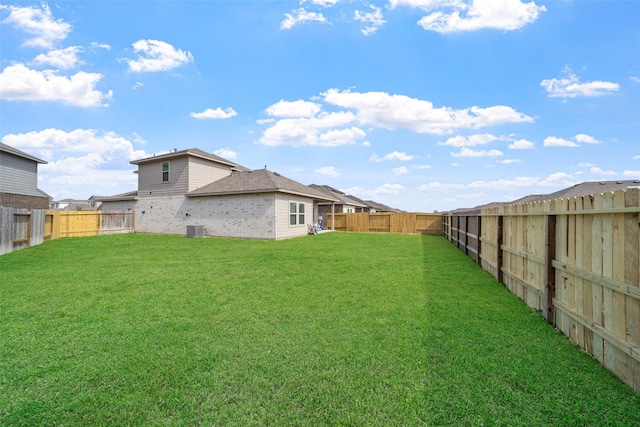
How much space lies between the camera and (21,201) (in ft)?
67.2

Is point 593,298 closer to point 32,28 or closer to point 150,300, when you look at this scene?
point 150,300

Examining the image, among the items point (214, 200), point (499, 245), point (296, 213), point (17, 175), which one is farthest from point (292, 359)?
point (17, 175)

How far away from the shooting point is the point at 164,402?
2.39 m

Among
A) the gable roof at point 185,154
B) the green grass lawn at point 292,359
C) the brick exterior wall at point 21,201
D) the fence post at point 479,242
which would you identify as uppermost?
the gable roof at point 185,154

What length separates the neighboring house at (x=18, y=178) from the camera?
18953 millimetres

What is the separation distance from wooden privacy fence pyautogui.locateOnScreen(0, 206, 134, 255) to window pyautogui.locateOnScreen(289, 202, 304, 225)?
1178 centimetres

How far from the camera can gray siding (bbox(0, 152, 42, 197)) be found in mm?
19000

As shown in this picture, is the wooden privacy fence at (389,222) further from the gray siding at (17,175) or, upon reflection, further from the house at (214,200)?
the gray siding at (17,175)

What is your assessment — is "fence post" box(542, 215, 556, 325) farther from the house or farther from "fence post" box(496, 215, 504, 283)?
the house

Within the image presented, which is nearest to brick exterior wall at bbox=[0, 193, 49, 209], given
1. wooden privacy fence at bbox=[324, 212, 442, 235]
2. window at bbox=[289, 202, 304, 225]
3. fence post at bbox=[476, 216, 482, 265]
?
window at bbox=[289, 202, 304, 225]

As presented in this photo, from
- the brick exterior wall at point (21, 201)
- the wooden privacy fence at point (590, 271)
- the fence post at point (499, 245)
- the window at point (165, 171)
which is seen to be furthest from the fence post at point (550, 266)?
the brick exterior wall at point (21, 201)

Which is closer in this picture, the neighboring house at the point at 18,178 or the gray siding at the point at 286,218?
the gray siding at the point at 286,218

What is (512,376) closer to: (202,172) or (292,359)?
(292,359)

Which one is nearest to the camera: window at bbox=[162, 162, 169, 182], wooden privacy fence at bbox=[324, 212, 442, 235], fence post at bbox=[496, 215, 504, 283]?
fence post at bbox=[496, 215, 504, 283]
